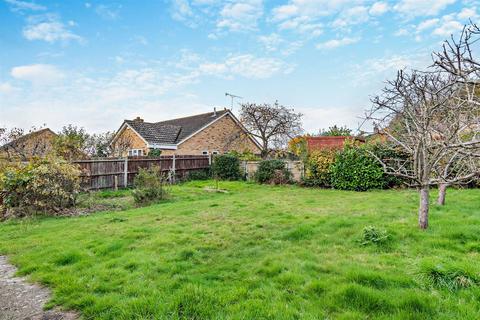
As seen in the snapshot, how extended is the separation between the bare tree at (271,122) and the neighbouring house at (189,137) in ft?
6.09

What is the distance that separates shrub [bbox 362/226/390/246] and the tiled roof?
21.1 m

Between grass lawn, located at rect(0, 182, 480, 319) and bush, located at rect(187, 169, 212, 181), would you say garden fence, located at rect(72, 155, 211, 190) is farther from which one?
grass lawn, located at rect(0, 182, 480, 319)

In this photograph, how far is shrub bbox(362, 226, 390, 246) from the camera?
15.5 feet

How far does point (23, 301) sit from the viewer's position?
3.50 meters

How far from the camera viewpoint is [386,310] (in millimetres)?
2844

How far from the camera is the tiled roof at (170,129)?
24.4m

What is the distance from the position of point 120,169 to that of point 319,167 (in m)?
10.6

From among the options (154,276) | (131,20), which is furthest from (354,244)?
(131,20)

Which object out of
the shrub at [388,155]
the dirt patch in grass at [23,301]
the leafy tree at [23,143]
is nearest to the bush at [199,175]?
the leafy tree at [23,143]

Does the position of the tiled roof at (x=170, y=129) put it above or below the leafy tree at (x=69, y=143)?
above

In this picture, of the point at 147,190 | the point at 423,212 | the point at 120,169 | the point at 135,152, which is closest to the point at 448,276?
the point at 423,212

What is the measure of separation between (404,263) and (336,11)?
9.23 m

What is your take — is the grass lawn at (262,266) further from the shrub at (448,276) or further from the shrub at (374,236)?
the shrub at (374,236)

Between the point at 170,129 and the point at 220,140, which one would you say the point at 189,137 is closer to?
the point at 170,129
